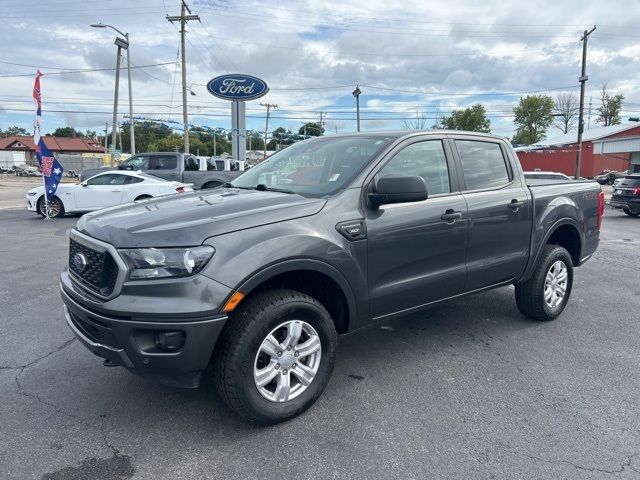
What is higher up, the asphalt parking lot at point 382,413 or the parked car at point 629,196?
the parked car at point 629,196

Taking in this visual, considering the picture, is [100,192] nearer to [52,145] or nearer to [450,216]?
[450,216]

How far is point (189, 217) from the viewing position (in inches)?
114

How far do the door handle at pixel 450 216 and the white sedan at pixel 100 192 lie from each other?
1100cm

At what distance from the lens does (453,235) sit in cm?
385

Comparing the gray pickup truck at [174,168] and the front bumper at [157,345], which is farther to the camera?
the gray pickup truck at [174,168]

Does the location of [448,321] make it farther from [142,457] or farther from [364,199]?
[142,457]

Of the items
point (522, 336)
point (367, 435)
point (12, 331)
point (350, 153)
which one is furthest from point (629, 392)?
point (12, 331)

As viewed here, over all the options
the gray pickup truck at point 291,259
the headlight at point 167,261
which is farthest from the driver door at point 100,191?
the headlight at point 167,261

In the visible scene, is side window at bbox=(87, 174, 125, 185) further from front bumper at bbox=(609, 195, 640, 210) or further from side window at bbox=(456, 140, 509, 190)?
front bumper at bbox=(609, 195, 640, 210)

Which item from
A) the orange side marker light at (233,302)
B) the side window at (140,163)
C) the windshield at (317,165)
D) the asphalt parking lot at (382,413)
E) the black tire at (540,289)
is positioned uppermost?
the side window at (140,163)

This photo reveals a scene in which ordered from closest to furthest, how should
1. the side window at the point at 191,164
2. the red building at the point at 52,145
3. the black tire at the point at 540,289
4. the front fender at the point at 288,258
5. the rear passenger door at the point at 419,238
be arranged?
the front fender at the point at 288,258
the rear passenger door at the point at 419,238
the black tire at the point at 540,289
the side window at the point at 191,164
the red building at the point at 52,145

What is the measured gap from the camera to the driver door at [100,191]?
1359 centimetres

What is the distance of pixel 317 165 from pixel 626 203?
16765 millimetres

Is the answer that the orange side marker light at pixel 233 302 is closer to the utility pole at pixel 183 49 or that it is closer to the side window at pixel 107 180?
the side window at pixel 107 180
